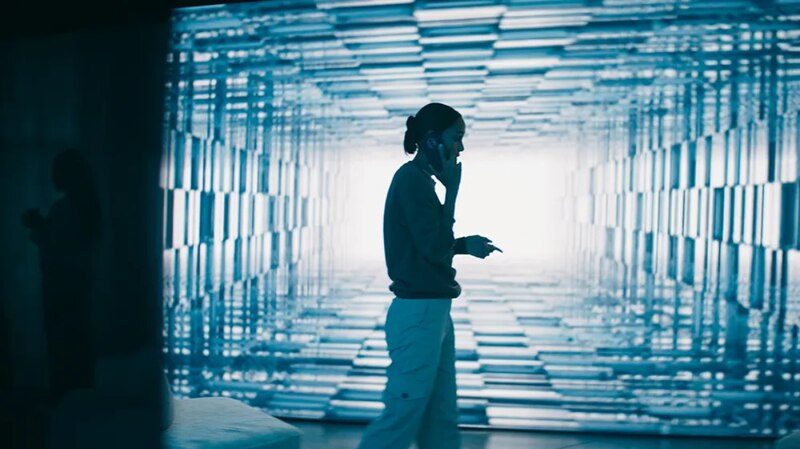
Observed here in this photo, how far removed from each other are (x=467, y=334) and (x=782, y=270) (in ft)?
5.80

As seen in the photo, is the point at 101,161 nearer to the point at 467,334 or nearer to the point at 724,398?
the point at 467,334

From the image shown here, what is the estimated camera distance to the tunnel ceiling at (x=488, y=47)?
137 inches

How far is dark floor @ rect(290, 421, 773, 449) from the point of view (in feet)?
10.5

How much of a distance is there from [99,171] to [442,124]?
1.62 metres

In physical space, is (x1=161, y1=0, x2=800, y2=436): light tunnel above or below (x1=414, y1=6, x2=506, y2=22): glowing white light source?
below

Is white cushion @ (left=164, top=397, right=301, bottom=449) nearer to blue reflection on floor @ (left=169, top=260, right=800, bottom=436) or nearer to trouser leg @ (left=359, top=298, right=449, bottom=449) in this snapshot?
trouser leg @ (left=359, top=298, right=449, bottom=449)

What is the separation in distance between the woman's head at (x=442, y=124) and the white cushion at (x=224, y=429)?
121cm

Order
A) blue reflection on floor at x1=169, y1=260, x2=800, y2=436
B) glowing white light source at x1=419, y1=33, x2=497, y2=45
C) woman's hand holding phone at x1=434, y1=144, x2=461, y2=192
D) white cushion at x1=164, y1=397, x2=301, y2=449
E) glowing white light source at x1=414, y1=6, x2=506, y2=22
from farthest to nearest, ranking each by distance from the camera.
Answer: glowing white light source at x1=419, y1=33, x2=497, y2=45, glowing white light source at x1=414, y1=6, x2=506, y2=22, blue reflection on floor at x1=169, y1=260, x2=800, y2=436, white cushion at x1=164, y1=397, x2=301, y2=449, woman's hand holding phone at x1=434, y1=144, x2=461, y2=192

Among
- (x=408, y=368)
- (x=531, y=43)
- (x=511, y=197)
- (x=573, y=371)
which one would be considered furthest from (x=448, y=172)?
(x=511, y=197)

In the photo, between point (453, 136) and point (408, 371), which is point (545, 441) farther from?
point (453, 136)

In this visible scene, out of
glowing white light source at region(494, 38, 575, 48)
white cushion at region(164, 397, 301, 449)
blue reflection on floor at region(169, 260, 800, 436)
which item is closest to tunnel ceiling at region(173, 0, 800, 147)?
glowing white light source at region(494, 38, 575, 48)

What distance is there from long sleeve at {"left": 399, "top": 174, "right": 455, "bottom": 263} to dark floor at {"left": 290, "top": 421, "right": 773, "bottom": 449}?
53.1 inches

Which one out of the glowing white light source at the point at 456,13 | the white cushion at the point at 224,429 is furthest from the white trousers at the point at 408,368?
the glowing white light source at the point at 456,13

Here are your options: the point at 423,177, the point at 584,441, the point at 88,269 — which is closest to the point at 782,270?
the point at 584,441
